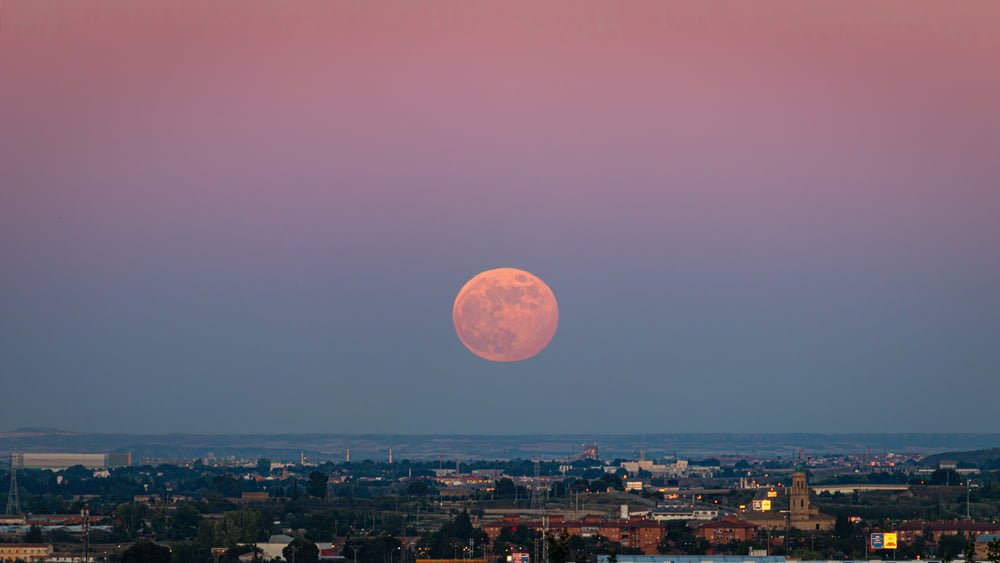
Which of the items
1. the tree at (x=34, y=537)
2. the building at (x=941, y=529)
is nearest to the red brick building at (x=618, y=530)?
the building at (x=941, y=529)

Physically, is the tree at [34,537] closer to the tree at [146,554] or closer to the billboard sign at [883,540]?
the tree at [146,554]

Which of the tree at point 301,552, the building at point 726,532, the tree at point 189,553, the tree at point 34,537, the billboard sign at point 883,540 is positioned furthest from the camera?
the tree at point 34,537

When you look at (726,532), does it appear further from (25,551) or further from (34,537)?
(34,537)

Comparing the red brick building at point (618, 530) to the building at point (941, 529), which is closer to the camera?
the building at point (941, 529)

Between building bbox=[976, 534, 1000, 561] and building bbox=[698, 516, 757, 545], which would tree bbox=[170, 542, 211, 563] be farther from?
building bbox=[976, 534, 1000, 561]

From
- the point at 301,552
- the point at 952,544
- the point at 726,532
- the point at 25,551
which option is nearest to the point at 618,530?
the point at 726,532

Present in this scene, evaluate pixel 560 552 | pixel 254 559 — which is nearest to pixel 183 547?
pixel 254 559

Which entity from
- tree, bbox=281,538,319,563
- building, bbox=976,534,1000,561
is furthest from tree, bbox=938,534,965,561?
tree, bbox=281,538,319,563
